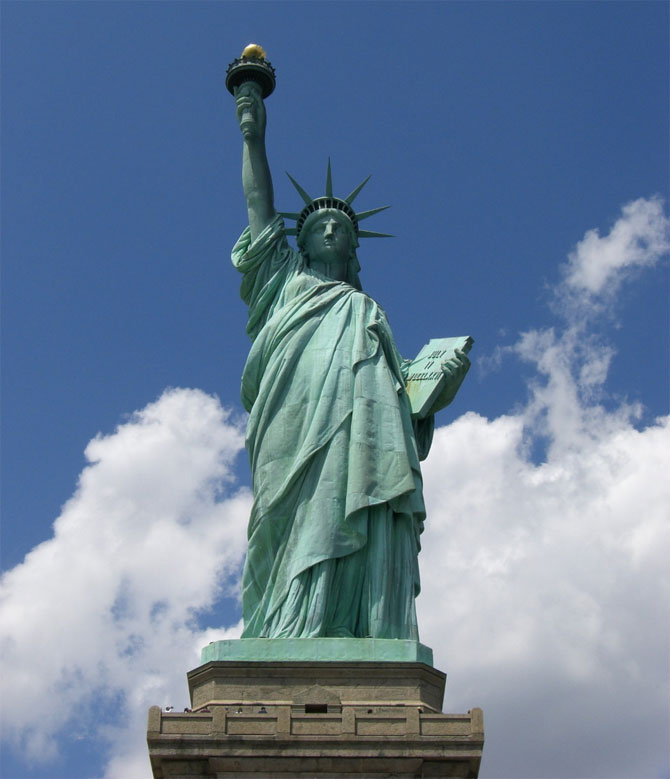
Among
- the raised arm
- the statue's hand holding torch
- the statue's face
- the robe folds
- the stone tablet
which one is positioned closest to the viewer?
the robe folds

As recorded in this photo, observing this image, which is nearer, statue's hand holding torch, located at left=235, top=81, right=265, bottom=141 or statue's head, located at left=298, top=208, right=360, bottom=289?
statue's head, located at left=298, top=208, right=360, bottom=289

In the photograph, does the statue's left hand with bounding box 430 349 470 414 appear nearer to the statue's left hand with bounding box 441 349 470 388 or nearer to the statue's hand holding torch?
the statue's left hand with bounding box 441 349 470 388

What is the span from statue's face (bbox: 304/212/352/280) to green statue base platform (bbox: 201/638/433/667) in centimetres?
746

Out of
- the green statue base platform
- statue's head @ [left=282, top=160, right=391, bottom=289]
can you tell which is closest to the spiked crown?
statue's head @ [left=282, top=160, right=391, bottom=289]

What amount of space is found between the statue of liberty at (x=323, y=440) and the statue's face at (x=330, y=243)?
25 mm

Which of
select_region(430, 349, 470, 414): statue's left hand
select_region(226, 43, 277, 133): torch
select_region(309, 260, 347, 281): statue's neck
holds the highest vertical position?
select_region(226, 43, 277, 133): torch

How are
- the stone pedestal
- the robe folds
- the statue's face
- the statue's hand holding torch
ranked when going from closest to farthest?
the stone pedestal
the robe folds
the statue's face
the statue's hand holding torch

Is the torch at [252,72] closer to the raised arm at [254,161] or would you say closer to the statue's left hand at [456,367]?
the raised arm at [254,161]

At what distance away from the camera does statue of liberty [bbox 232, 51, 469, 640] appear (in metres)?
19.1

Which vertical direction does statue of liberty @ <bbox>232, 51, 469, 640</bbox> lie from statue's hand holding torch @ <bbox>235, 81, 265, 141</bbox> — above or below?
below

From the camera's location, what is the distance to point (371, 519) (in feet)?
64.6

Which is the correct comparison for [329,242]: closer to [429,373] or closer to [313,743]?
[429,373]

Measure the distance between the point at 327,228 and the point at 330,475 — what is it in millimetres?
5318

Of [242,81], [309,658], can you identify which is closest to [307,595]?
[309,658]
